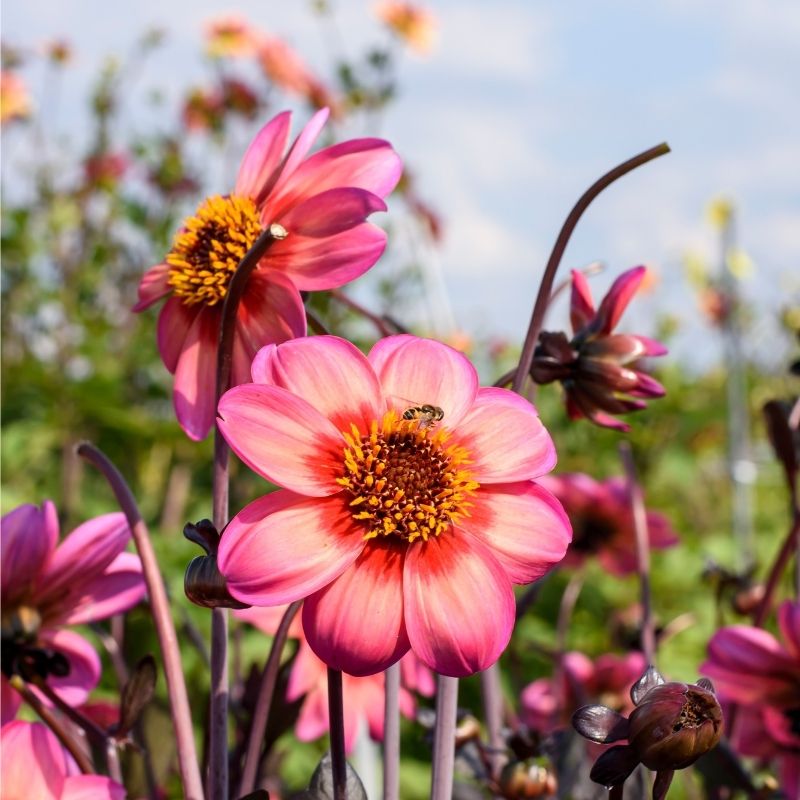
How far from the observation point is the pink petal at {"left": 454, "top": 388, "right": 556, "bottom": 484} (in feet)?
1.30

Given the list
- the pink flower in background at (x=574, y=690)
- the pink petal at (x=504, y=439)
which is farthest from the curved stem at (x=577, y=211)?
the pink flower in background at (x=574, y=690)

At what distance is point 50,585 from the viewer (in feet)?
1.64

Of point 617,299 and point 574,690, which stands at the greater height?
point 617,299

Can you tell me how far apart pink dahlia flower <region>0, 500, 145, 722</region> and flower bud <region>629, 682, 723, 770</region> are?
0.79ft

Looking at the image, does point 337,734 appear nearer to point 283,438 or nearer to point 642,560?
point 283,438

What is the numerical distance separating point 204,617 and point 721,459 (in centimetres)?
279

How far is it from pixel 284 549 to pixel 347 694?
1.24 feet

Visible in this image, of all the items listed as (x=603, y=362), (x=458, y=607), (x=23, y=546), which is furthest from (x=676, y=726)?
(x=23, y=546)

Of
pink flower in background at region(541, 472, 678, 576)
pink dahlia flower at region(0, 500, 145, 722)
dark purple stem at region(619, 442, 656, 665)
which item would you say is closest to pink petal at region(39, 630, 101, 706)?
pink dahlia flower at region(0, 500, 145, 722)

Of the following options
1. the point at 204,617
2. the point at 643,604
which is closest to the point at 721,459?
the point at 204,617

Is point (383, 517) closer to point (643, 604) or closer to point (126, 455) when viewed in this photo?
point (643, 604)

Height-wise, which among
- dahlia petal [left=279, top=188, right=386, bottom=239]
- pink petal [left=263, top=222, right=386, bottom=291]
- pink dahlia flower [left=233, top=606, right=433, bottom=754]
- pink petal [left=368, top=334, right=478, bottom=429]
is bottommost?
pink dahlia flower [left=233, top=606, right=433, bottom=754]

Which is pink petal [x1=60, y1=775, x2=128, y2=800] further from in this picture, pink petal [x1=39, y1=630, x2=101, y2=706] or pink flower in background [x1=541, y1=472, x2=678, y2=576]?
pink flower in background [x1=541, y1=472, x2=678, y2=576]

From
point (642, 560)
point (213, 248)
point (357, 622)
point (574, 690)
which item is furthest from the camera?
point (574, 690)
